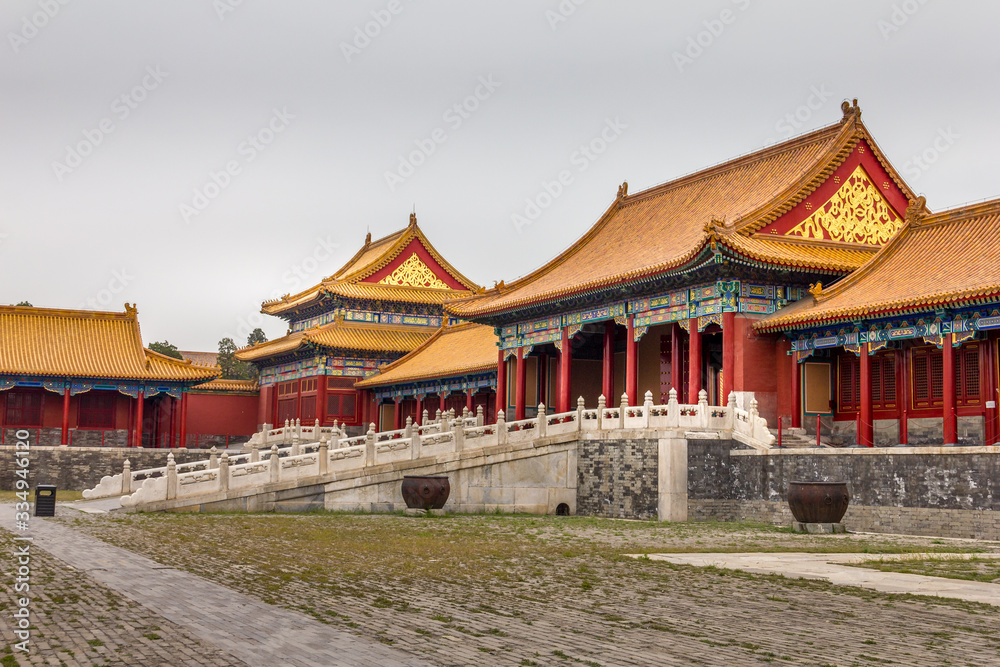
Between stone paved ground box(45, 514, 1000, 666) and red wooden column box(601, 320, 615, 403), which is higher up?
red wooden column box(601, 320, 615, 403)

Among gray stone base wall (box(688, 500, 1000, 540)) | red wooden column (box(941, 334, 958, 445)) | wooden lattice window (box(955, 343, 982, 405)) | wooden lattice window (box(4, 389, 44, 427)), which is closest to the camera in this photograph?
gray stone base wall (box(688, 500, 1000, 540))

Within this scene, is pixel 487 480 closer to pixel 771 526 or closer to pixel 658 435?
pixel 658 435

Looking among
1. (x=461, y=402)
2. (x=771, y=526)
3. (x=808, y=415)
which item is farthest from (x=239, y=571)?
(x=461, y=402)

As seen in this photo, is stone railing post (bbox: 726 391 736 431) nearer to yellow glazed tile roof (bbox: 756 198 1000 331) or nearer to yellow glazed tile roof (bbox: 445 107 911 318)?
yellow glazed tile roof (bbox: 756 198 1000 331)

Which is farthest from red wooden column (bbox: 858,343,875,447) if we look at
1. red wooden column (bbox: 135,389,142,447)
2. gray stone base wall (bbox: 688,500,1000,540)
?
red wooden column (bbox: 135,389,142,447)

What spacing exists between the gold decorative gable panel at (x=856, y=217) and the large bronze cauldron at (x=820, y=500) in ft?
34.9

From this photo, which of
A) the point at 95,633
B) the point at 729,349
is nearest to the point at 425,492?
the point at 729,349

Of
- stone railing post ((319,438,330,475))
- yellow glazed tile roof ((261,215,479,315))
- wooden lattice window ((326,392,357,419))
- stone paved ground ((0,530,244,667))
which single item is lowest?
stone paved ground ((0,530,244,667))

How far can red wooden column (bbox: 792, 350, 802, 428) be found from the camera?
27297mm

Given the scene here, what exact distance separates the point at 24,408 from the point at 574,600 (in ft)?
131

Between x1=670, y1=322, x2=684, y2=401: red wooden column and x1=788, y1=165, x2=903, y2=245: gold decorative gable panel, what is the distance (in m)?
4.63

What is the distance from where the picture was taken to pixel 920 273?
2509 centimetres

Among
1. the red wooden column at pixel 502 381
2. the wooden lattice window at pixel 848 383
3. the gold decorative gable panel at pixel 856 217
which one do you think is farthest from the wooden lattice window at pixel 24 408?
the wooden lattice window at pixel 848 383

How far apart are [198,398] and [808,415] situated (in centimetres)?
3493
